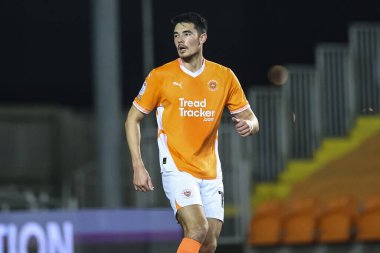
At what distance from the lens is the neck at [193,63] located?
515 centimetres

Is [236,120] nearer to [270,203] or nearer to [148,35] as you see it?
[270,203]

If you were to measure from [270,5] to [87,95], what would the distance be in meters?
3.34

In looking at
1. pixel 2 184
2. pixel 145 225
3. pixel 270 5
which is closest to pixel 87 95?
pixel 2 184

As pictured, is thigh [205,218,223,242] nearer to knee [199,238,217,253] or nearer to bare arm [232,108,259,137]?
knee [199,238,217,253]

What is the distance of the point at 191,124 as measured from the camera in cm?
516

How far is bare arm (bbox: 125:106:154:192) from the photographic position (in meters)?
5.07

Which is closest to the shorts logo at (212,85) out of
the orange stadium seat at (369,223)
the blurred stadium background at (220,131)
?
the blurred stadium background at (220,131)

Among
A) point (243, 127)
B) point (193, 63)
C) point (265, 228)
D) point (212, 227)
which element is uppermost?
point (193, 63)

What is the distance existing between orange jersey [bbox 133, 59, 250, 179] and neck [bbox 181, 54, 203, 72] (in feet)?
0.06

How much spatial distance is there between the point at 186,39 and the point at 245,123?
0.52 meters

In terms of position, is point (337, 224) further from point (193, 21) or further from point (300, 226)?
point (193, 21)

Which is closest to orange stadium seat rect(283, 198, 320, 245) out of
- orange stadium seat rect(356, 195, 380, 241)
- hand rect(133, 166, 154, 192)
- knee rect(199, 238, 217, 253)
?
orange stadium seat rect(356, 195, 380, 241)

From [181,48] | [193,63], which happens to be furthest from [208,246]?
[181,48]

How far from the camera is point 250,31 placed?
657 inches
